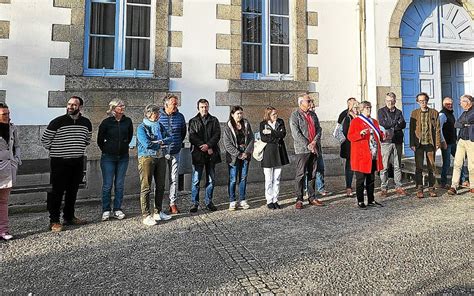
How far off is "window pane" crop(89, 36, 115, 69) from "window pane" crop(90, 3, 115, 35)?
135 mm

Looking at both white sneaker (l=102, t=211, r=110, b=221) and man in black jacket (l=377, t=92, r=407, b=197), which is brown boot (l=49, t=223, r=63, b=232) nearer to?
white sneaker (l=102, t=211, r=110, b=221)

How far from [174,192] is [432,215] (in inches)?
131

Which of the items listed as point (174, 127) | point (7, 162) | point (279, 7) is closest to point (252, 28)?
point (279, 7)

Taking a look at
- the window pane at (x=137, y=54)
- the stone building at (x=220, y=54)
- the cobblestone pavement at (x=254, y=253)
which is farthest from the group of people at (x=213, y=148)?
the window pane at (x=137, y=54)

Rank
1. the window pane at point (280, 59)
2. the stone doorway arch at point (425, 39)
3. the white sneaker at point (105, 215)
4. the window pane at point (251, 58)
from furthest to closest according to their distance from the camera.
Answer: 1. the stone doorway arch at point (425, 39)
2. the window pane at point (280, 59)
3. the window pane at point (251, 58)
4. the white sneaker at point (105, 215)

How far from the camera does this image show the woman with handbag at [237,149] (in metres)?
4.97

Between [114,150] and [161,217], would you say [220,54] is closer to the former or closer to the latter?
[114,150]

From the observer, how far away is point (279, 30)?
7031 mm

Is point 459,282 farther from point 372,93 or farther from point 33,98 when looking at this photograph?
point 33,98

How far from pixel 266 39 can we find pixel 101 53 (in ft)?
10.0

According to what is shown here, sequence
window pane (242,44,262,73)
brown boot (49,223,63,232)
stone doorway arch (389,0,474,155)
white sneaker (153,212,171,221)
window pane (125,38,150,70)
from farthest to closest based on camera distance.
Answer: stone doorway arch (389,0,474,155), window pane (242,44,262,73), window pane (125,38,150,70), white sneaker (153,212,171,221), brown boot (49,223,63,232)

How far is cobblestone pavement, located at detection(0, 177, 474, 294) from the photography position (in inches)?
103

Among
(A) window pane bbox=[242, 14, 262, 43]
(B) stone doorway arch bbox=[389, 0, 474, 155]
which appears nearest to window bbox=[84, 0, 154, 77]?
(A) window pane bbox=[242, 14, 262, 43]

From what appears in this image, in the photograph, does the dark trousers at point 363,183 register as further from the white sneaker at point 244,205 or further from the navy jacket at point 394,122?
the white sneaker at point 244,205
